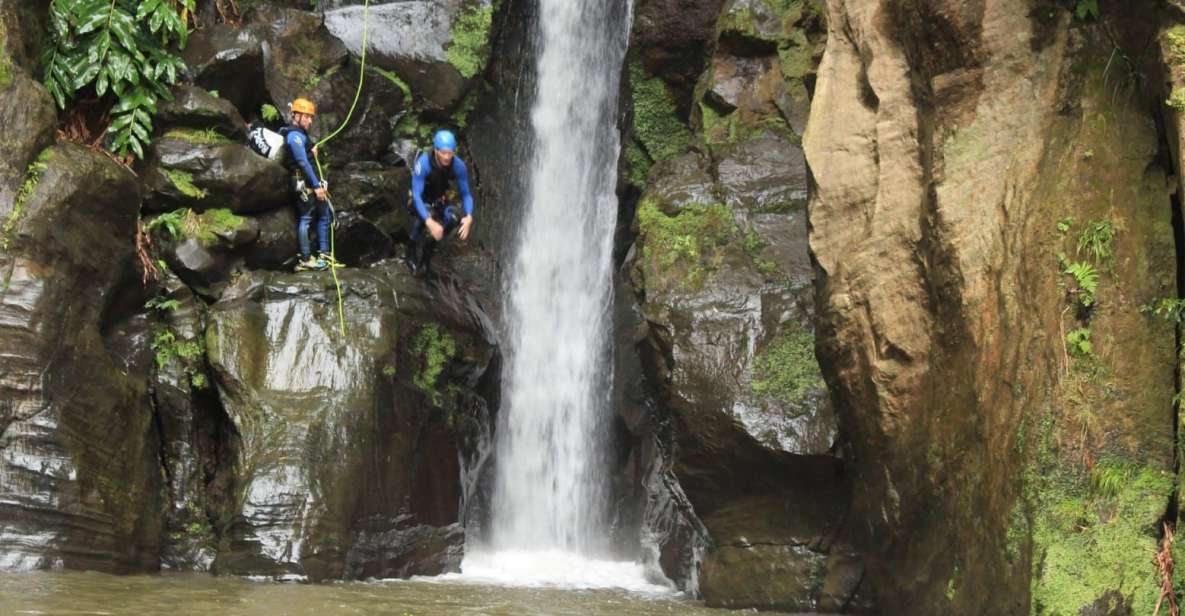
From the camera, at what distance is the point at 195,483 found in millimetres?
10148

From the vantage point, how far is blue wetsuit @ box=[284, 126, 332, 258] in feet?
37.6

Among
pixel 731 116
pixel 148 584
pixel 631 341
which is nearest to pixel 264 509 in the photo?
pixel 148 584

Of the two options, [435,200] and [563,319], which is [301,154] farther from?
[563,319]

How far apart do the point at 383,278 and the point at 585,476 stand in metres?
3.25

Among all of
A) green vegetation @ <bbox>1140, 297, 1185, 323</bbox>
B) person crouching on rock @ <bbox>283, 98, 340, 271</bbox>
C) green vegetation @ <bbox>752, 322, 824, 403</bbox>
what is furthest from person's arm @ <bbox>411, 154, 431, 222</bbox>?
green vegetation @ <bbox>1140, 297, 1185, 323</bbox>

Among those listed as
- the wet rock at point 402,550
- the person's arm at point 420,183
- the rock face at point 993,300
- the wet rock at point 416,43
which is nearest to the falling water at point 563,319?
the wet rock at point 402,550

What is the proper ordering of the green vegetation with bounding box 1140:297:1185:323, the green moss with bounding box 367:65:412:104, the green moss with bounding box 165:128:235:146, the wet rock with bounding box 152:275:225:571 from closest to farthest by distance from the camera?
the green vegetation with bounding box 1140:297:1185:323, the wet rock with bounding box 152:275:225:571, the green moss with bounding box 165:128:235:146, the green moss with bounding box 367:65:412:104

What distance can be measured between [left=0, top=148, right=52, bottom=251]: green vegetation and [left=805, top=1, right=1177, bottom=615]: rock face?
6.09 metres

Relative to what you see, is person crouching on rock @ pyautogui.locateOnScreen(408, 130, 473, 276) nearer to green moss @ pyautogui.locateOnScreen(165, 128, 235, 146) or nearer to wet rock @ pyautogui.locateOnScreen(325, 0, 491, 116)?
green moss @ pyautogui.locateOnScreen(165, 128, 235, 146)

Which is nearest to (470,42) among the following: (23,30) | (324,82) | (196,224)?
(324,82)

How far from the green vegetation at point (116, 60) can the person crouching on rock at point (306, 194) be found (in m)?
1.28

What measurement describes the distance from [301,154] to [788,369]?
17.9 feet

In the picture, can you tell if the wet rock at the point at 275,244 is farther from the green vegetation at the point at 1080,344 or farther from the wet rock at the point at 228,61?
the green vegetation at the point at 1080,344

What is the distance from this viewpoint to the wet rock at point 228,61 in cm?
1184
